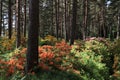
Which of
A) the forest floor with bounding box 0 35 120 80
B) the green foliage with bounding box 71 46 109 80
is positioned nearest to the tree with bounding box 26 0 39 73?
the forest floor with bounding box 0 35 120 80

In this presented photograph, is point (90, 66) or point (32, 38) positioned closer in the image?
point (32, 38)

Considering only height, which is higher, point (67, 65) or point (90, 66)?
point (67, 65)

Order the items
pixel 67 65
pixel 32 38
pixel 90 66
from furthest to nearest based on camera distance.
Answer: pixel 90 66, pixel 67 65, pixel 32 38

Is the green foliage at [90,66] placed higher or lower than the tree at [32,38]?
lower

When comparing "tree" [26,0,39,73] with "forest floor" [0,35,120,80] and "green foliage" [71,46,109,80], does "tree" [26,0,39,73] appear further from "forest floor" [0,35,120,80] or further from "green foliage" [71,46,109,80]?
"green foliage" [71,46,109,80]

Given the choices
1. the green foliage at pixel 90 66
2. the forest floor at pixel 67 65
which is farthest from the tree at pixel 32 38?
the green foliage at pixel 90 66

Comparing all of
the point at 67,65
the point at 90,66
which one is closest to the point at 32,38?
the point at 67,65

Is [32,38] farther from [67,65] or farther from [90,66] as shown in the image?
[90,66]

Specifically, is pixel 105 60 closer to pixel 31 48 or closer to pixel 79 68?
pixel 79 68

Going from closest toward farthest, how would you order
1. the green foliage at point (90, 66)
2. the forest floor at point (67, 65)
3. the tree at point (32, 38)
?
the tree at point (32, 38), the forest floor at point (67, 65), the green foliage at point (90, 66)

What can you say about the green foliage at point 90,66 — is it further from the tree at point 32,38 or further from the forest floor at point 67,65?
the tree at point 32,38

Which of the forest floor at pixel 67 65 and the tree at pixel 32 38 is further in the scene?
the forest floor at pixel 67 65

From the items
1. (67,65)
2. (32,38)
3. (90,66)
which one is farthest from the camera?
(90,66)

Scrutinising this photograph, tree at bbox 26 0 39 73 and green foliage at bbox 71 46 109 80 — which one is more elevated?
tree at bbox 26 0 39 73
